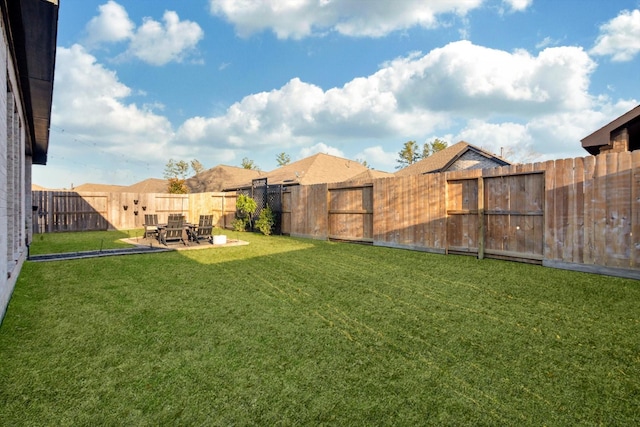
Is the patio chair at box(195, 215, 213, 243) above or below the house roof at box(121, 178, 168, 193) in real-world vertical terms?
below

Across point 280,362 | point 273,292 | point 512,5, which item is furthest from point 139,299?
point 512,5

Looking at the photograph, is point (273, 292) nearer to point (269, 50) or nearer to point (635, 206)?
point (635, 206)

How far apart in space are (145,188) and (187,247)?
3591 centimetres

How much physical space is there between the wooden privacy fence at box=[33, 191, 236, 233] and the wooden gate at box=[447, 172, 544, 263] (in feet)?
40.1

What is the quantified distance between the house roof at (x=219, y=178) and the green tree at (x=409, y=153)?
2429 centimetres

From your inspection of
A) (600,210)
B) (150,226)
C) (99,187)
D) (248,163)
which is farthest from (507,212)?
(99,187)

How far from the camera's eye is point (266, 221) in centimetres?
1230

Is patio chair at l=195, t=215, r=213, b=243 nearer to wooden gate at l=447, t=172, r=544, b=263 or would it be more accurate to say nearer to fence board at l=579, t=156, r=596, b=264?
wooden gate at l=447, t=172, r=544, b=263

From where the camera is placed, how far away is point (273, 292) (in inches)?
171

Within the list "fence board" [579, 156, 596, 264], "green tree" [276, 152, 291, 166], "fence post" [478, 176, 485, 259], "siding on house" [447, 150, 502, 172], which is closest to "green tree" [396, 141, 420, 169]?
"green tree" [276, 152, 291, 166]

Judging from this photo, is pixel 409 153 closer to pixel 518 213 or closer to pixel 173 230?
pixel 518 213

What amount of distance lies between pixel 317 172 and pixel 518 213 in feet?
49.2

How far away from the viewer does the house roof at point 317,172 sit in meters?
19.4

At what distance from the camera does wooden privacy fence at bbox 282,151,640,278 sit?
5.00 meters
